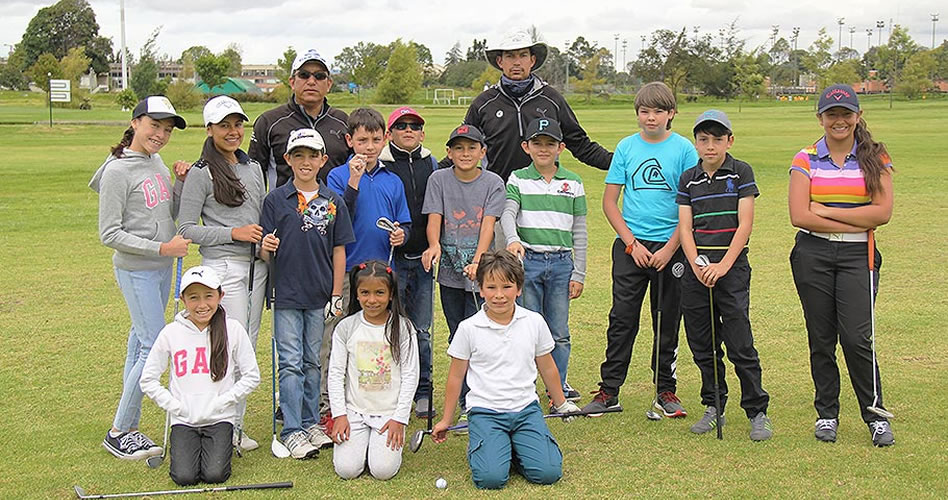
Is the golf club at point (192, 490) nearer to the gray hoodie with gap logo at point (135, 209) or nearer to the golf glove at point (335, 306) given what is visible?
the golf glove at point (335, 306)

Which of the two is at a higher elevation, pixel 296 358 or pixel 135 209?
pixel 135 209

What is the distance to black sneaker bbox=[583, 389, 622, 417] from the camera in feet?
19.9

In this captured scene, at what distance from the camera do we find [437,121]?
46.2m

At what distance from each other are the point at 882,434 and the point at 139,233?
4232 millimetres

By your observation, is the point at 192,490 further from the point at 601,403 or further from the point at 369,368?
the point at 601,403

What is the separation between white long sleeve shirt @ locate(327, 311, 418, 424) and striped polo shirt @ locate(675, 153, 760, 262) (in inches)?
70.9

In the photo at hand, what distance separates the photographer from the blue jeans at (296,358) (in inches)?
219

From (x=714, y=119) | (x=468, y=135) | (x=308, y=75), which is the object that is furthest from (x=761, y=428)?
(x=308, y=75)

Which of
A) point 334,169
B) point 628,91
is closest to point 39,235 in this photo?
point 334,169

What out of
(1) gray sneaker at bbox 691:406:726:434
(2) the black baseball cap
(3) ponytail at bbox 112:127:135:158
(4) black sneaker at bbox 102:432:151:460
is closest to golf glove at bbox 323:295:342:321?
(4) black sneaker at bbox 102:432:151:460

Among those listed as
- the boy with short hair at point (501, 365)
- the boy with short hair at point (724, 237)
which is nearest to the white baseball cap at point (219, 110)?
the boy with short hair at point (501, 365)

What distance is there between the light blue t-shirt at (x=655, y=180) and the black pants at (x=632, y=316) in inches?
4.6

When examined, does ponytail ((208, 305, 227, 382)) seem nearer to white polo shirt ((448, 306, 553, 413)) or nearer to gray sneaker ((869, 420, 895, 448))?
white polo shirt ((448, 306, 553, 413))

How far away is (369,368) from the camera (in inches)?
213
